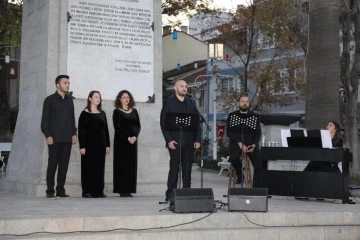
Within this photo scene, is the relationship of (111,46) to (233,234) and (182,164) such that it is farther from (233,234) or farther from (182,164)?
(233,234)

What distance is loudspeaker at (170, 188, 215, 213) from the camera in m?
8.09

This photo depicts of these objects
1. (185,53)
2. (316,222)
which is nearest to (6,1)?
(316,222)

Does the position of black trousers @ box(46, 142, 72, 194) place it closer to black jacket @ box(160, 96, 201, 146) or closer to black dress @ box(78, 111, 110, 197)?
black dress @ box(78, 111, 110, 197)

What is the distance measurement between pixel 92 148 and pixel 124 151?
0.58m

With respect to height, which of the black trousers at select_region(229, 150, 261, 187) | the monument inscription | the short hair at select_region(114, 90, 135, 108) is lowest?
the black trousers at select_region(229, 150, 261, 187)

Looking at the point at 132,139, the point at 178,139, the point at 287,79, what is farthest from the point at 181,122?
the point at 287,79

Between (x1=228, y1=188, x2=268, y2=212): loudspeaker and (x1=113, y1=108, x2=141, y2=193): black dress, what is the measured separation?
10.4 feet

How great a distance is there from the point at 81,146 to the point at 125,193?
1142 mm

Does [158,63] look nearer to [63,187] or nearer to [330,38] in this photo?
[63,187]

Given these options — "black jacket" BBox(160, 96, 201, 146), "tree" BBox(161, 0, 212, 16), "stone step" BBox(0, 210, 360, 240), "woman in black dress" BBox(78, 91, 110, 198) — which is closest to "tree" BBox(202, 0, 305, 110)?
"tree" BBox(161, 0, 212, 16)

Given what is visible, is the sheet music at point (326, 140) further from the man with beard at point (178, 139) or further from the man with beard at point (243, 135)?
the man with beard at point (178, 139)

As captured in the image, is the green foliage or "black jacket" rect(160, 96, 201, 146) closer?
"black jacket" rect(160, 96, 201, 146)

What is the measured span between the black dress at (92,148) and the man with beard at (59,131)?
30 centimetres

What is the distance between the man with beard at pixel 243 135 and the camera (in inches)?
451
